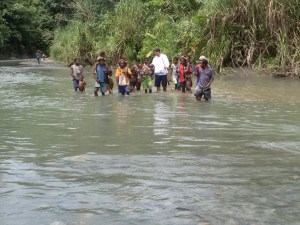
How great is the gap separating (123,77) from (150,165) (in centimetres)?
860

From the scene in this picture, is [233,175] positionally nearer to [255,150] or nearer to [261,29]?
[255,150]

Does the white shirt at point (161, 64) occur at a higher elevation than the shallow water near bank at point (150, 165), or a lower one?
higher

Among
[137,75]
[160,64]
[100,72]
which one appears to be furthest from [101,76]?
[160,64]

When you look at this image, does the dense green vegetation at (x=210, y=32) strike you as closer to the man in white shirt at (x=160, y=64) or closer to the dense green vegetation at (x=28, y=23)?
the man in white shirt at (x=160, y=64)

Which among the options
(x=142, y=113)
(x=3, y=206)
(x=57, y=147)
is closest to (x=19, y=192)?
(x=3, y=206)

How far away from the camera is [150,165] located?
5766 millimetres

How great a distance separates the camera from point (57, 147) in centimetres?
679

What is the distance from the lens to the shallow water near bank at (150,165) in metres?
4.23

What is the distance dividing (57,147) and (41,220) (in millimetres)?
2788

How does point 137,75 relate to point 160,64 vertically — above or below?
below

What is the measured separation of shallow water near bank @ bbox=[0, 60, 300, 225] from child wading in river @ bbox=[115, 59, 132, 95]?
315cm

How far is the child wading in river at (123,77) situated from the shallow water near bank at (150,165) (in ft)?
10.3

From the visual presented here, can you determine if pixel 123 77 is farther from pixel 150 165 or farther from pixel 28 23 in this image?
pixel 28 23

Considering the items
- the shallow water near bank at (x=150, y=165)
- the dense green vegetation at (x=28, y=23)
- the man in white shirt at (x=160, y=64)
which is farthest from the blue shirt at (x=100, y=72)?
the dense green vegetation at (x=28, y=23)
